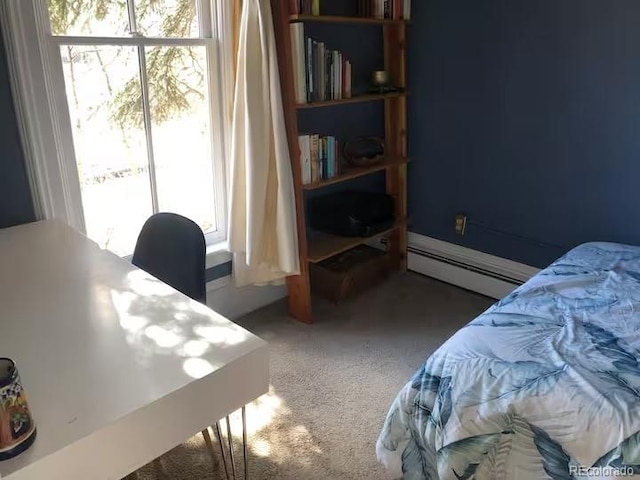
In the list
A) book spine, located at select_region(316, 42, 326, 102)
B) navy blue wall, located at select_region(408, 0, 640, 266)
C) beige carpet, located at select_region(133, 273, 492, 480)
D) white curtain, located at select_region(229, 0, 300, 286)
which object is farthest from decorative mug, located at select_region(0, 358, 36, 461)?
navy blue wall, located at select_region(408, 0, 640, 266)

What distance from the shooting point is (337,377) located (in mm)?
2381

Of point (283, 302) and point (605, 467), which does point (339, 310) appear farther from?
point (605, 467)

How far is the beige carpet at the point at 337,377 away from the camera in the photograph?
1896 mm

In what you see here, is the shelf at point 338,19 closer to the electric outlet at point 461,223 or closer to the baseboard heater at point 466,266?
the electric outlet at point 461,223

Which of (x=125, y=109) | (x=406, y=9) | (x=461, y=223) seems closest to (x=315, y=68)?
(x=406, y=9)

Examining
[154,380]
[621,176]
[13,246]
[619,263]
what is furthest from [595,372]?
[13,246]

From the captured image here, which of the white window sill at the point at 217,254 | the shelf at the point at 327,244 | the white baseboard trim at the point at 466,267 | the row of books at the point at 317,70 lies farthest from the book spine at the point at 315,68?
the white baseboard trim at the point at 466,267

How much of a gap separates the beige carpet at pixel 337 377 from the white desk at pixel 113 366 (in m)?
0.72

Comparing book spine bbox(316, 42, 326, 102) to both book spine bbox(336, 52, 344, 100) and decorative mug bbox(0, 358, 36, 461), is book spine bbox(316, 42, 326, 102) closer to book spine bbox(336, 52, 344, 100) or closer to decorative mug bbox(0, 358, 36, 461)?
book spine bbox(336, 52, 344, 100)

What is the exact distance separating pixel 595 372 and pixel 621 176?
1390 millimetres

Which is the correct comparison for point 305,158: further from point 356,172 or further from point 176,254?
point 176,254

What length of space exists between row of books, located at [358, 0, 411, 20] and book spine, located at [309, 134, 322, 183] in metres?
0.76

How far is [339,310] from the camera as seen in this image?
9.75 ft

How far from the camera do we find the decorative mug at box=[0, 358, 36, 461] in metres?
0.91
